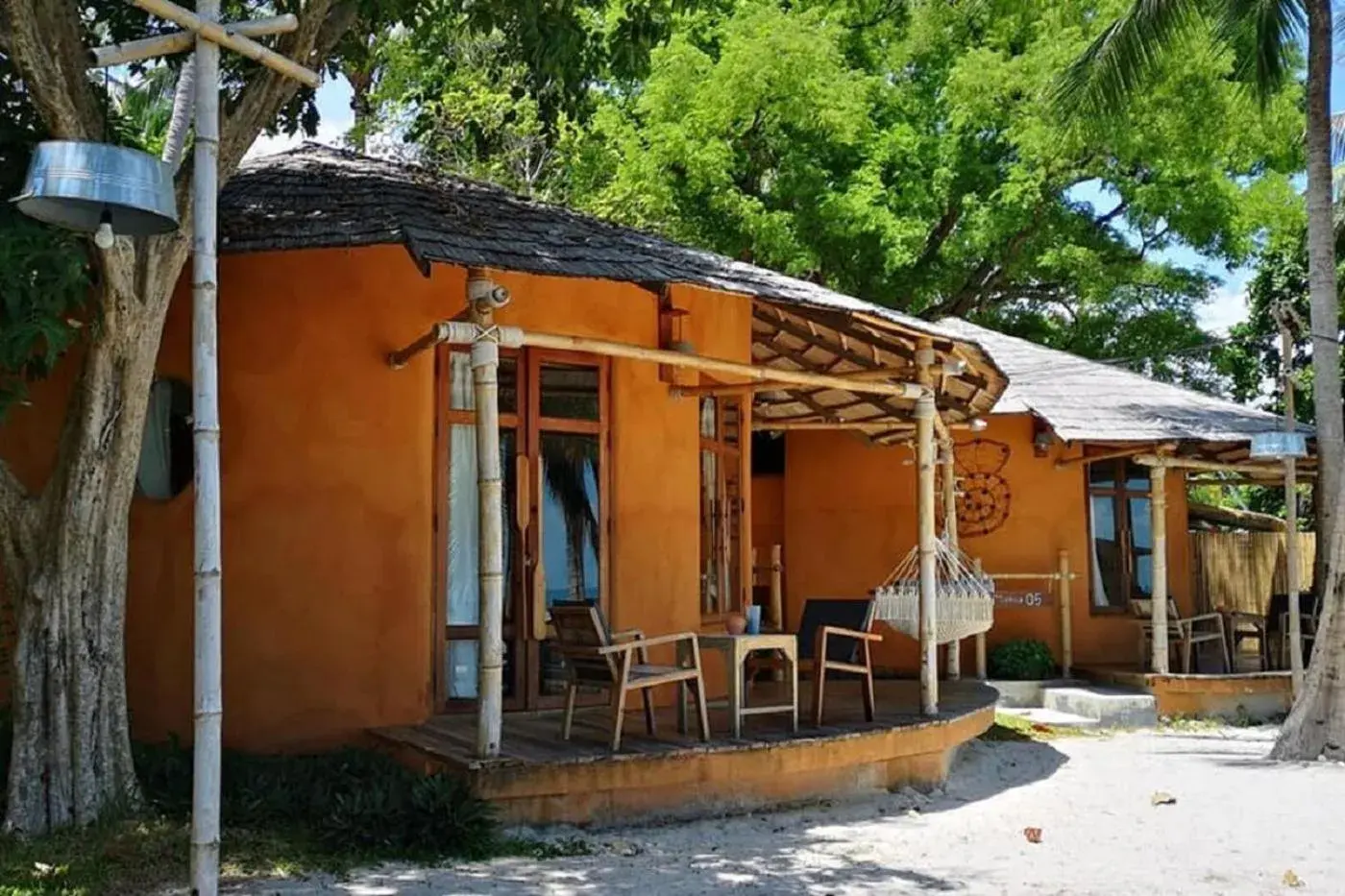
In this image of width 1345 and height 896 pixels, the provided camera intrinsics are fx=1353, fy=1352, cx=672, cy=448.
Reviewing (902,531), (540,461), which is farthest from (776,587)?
(540,461)

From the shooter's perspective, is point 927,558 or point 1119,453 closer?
point 927,558

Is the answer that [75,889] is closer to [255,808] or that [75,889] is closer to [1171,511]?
[255,808]

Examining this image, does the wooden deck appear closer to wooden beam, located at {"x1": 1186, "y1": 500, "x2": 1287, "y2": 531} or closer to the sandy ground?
the sandy ground

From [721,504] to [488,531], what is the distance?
4.04 meters

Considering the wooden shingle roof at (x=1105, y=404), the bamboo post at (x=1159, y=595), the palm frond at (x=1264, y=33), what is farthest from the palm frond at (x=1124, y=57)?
the bamboo post at (x=1159, y=595)

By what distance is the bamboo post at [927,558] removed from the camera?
31.8 feet

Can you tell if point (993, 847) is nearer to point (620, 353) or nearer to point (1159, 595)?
point (620, 353)

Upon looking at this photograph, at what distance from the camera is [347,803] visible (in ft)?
22.5

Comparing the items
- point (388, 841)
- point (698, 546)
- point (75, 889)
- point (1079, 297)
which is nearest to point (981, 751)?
point (698, 546)

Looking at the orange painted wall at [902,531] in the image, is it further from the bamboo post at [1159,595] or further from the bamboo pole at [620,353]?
the bamboo pole at [620,353]

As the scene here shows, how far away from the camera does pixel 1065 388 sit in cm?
1555

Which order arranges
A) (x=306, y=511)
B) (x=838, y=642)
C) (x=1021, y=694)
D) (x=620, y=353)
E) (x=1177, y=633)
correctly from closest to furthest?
(x=620, y=353), (x=306, y=511), (x=838, y=642), (x=1021, y=694), (x=1177, y=633)

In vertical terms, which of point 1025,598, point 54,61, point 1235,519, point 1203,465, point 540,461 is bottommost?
point 1025,598

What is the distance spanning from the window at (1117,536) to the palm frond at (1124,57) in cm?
418
